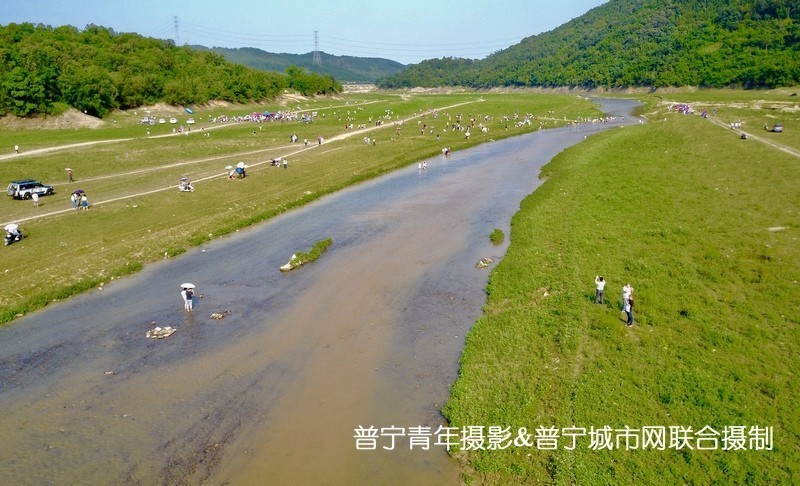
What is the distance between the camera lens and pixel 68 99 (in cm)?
10562

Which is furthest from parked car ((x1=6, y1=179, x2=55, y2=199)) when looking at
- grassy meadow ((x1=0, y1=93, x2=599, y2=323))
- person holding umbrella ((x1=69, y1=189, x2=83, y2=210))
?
person holding umbrella ((x1=69, y1=189, x2=83, y2=210))

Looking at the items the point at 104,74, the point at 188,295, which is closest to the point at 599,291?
the point at 188,295

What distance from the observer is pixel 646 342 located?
74.2 ft

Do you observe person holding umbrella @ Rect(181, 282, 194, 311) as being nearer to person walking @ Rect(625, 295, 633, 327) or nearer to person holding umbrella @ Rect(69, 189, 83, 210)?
person walking @ Rect(625, 295, 633, 327)

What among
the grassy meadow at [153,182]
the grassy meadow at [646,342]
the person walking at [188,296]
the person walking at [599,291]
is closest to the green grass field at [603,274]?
the grassy meadow at [646,342]

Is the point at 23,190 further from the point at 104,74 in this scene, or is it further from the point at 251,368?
the point at 104,74

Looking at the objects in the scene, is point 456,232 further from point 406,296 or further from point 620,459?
point 620,459

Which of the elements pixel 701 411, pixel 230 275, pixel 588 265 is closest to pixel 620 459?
pixel 701 411

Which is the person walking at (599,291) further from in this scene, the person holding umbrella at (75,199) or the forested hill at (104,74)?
the forested hill at (104,74)

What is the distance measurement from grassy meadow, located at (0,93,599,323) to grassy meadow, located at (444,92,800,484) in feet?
85.7

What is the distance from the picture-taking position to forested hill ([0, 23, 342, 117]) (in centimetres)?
9969

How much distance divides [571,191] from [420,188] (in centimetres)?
1850

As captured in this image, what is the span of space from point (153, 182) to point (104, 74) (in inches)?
2920

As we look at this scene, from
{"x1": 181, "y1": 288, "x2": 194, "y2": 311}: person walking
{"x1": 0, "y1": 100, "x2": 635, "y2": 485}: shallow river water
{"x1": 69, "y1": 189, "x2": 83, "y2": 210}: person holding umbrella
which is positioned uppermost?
{"x1": 69, "y1": 189, "x2": 83, "y2": 210}: person holding umbrella
